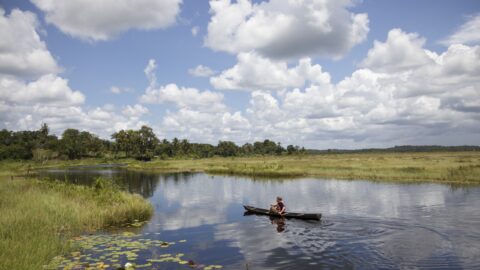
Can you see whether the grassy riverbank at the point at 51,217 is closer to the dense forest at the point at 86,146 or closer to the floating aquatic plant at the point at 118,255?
the floating aquatic plant at the point at 118,255

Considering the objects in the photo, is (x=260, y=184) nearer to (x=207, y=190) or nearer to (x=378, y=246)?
(x=207, y=190)

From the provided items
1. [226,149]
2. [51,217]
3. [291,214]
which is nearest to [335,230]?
[291,214]

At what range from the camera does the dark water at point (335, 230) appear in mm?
17578

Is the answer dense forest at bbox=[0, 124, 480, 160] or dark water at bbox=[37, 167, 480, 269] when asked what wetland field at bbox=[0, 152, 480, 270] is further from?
dense forest at bbox=[0, 124, 480, 160]

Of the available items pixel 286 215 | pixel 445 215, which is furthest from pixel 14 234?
pixel 445 215

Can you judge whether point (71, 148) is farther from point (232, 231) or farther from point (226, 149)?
point (232, 231)

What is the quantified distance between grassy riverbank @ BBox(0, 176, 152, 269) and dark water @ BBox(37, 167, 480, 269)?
2718 mm

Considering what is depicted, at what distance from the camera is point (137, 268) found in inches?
618

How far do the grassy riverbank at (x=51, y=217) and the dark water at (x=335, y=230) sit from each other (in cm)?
272

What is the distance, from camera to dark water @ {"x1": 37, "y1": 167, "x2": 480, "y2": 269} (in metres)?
17.6

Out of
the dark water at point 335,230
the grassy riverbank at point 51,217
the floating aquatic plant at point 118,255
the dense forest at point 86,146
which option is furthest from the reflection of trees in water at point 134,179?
the dense forest at point 86,146

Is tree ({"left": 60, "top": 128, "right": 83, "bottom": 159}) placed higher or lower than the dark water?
higher

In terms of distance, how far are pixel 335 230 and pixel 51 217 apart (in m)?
17.1

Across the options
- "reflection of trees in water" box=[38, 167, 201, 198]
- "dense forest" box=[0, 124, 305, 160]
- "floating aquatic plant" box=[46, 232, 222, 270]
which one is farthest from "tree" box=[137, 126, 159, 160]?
"floating aquatic plant" box=[46, 232, 222, 270]
